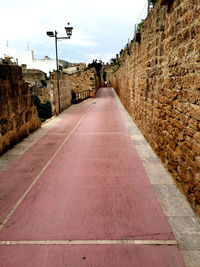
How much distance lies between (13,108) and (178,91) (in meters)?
4.95

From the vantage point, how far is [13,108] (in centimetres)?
623

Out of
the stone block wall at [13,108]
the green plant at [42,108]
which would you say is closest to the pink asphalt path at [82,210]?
the stone block wall at [13,108]

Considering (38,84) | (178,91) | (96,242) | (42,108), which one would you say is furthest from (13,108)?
(38,84)

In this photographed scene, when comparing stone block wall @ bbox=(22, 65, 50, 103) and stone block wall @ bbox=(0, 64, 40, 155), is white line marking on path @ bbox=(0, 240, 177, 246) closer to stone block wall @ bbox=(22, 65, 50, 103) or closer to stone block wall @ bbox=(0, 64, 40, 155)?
stone block wall @ bbox=(0, 64, 40, 155)

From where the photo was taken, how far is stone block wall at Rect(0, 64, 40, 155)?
5.61m

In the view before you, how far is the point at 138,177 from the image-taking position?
4.02 meters

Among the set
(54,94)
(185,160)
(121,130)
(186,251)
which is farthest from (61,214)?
(54,94)

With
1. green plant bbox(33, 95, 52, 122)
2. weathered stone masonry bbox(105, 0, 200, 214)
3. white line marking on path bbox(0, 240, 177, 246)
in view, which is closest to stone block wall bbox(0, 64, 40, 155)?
white line marking on path bbox(0, 240, 177, 246)

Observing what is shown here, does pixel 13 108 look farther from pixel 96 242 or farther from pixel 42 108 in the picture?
pixel 42 108

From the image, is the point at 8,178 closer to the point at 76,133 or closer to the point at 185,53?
the point at 76,133

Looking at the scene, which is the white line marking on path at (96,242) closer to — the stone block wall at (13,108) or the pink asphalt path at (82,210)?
the pink asphalt path at (82,210)

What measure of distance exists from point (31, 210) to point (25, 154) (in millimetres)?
2687

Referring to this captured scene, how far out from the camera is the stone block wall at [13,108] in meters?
5.61

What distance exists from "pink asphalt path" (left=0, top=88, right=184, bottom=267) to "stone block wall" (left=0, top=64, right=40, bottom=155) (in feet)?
3.26
